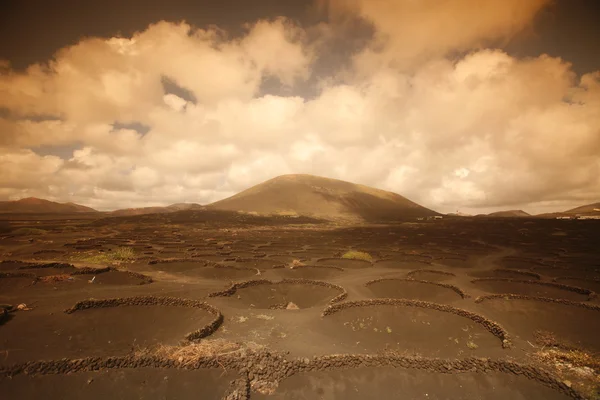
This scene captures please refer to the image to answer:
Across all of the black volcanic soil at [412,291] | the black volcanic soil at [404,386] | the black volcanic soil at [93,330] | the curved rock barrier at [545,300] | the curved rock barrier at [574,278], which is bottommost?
the black volcanic soil at [404,386]

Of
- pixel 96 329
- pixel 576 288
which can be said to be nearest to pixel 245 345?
pixel 96 329

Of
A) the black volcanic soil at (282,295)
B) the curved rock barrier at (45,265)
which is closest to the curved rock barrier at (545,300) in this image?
the black volcanic soil at (282,295)

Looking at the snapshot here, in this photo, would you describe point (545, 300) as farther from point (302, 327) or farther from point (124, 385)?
point (124, 385)

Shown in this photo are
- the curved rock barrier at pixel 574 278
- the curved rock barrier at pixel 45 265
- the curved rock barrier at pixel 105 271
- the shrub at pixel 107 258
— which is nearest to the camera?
the curved rock barrier at pixel 105 271

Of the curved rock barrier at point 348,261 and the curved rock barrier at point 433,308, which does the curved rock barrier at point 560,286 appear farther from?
the curved rock barrier at point 348,261

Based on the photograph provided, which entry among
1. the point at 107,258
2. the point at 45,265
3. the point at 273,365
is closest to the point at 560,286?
the point at 273,365

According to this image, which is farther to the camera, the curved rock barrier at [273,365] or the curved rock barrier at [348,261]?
the curved rock barrier at [348,261]

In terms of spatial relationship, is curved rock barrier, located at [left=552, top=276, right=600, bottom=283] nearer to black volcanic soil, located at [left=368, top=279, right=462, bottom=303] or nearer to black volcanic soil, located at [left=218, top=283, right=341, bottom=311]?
black volcanic soil, located at [left=368, top=279, right=462, bottom=303]

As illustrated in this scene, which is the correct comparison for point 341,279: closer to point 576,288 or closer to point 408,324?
point 408,324

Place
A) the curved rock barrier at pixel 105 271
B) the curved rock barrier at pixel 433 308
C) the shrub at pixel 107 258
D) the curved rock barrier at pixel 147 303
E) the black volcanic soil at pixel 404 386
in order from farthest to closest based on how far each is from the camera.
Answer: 1. the shrub at pixel 107 258
2. the curved rock barrier at pixel 105 271
3. the curved rock barrier at pixel 147 303
4. the curved rock barrier at pixel 433 308
5. the black volcanic soil at pixel 404 386
